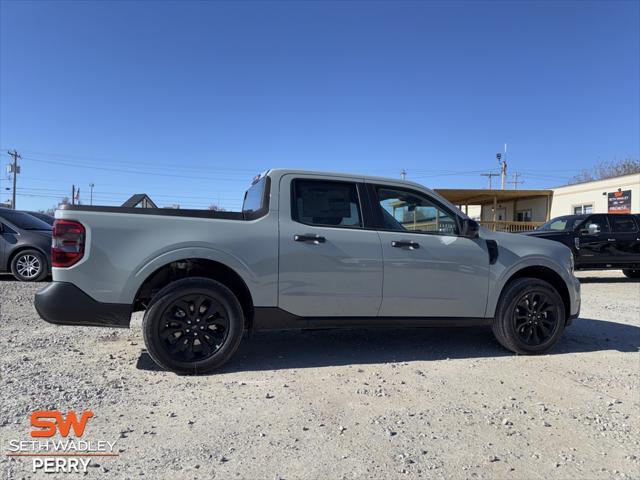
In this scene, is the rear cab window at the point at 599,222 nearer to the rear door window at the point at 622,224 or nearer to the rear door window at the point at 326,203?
the rear door window at the point at 622,224

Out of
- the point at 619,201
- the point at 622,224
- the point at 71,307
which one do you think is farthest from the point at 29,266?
the point at 619,201

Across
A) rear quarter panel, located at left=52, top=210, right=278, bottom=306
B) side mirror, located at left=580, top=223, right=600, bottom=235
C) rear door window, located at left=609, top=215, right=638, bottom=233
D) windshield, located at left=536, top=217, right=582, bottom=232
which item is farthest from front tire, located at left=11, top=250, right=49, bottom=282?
rear door window, located at left=609, top=215, right=638, bottom=233

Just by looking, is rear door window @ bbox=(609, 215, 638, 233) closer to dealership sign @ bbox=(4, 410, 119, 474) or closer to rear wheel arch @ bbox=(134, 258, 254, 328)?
rear wheel arch @ bbox=(134, 258, 254, 328)

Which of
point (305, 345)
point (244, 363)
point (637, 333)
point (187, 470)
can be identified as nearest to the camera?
point (187, 470)

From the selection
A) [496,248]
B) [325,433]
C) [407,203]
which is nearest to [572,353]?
[496,248]

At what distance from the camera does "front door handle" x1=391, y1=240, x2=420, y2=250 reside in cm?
439

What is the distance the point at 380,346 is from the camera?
199 inches

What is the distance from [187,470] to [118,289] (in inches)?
73.9

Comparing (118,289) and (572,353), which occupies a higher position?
(118,289)

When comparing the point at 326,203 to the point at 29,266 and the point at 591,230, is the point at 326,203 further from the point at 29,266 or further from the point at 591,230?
the point at 591,230

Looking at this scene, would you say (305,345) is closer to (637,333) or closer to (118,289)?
(118,289)

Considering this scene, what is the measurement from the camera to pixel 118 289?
381cm

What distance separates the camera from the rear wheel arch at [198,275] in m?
4.03

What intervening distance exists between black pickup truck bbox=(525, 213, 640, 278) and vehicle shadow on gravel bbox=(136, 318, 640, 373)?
6.15m
